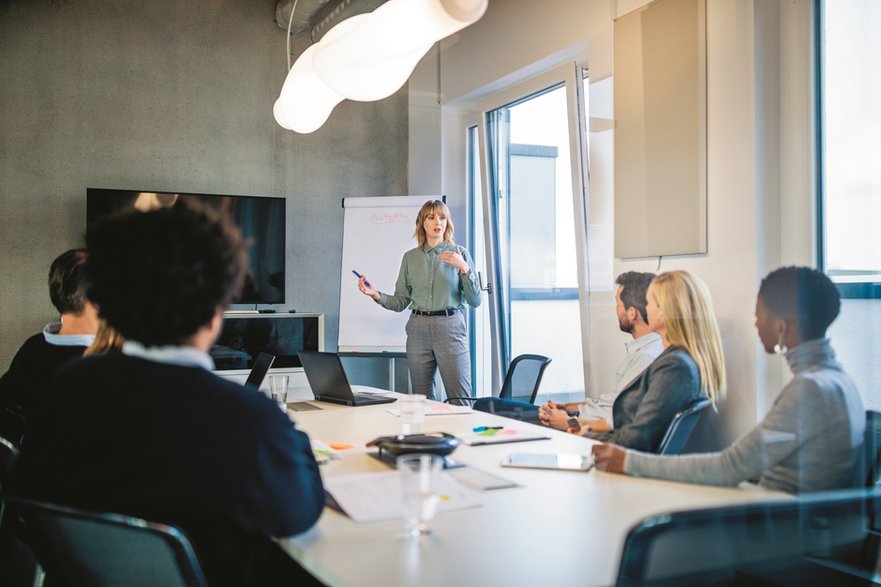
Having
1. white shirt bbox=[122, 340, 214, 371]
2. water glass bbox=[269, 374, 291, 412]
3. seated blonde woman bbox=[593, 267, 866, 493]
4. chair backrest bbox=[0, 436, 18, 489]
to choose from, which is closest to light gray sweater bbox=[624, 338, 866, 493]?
seated blonde woman bbox=[593, 267, 866, 493]

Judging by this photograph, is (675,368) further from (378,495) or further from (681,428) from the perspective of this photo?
(378,495)

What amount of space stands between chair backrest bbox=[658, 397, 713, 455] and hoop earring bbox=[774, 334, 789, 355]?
0.37 m

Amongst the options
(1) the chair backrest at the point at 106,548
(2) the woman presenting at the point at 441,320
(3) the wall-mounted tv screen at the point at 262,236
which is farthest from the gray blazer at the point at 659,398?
(3) the wall-mounted tv screen at the point at 262,236

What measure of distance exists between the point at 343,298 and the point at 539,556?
443 centimetres

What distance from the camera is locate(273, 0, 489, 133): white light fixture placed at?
186 centimetres

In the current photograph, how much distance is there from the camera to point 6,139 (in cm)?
495

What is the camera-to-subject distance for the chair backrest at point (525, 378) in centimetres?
365

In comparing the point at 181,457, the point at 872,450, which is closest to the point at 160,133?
the point at 181,457

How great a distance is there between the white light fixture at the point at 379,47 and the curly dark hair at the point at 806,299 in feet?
3.16

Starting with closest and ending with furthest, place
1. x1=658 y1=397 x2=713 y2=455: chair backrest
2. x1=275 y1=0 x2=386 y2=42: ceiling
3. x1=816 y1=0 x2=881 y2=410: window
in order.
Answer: x1=816 y1=0 x2=881 y2=410: window
x1=658 y1=397 x2=713 y2=455: chair backrest
x1=275 y1=0 x2=386 y2=42: ceiling

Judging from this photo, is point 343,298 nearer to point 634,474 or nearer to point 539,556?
point 634,474

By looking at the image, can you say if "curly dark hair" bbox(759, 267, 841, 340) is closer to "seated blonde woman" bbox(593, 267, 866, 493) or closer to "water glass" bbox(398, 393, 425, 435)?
"seated blonde woman" bbox(593, 267, 866, 493)

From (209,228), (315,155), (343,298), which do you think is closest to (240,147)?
(315,155)

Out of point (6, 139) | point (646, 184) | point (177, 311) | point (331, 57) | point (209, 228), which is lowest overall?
point (177, 311)
